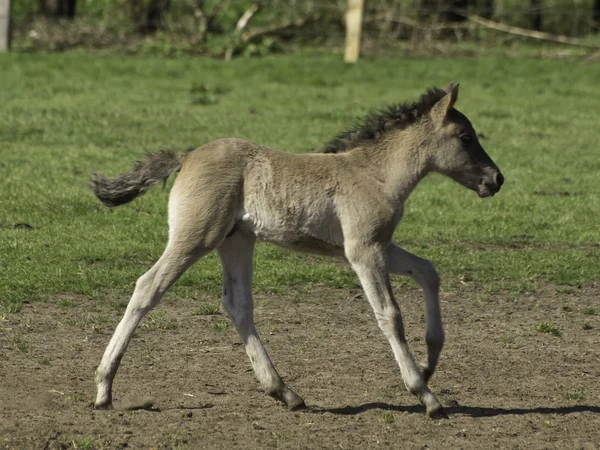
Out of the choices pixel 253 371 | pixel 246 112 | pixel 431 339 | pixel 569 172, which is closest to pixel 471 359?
pixel 431 339

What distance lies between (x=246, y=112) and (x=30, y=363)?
1002 centimetres

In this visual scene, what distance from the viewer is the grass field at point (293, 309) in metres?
5.75

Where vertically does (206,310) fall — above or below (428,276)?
below

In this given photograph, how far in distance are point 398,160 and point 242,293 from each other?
1.18 metres

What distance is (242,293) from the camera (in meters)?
6.23

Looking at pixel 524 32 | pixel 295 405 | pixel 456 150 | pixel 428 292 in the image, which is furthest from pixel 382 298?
pixel 524 32

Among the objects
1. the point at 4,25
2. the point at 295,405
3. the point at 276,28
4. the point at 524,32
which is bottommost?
the point at 295,405

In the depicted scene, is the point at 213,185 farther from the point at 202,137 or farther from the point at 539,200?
the point at 202,137

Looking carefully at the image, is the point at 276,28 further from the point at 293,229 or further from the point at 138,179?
the point at 293,229

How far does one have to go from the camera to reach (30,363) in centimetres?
665

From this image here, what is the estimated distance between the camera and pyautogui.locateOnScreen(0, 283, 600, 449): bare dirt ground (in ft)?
18.3

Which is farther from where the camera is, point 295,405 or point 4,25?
point 4,25

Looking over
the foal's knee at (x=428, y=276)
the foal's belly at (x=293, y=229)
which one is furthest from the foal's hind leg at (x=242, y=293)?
the foal's knee at (x=428, y=276)

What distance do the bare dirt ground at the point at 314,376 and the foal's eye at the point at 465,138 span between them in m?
1.45
